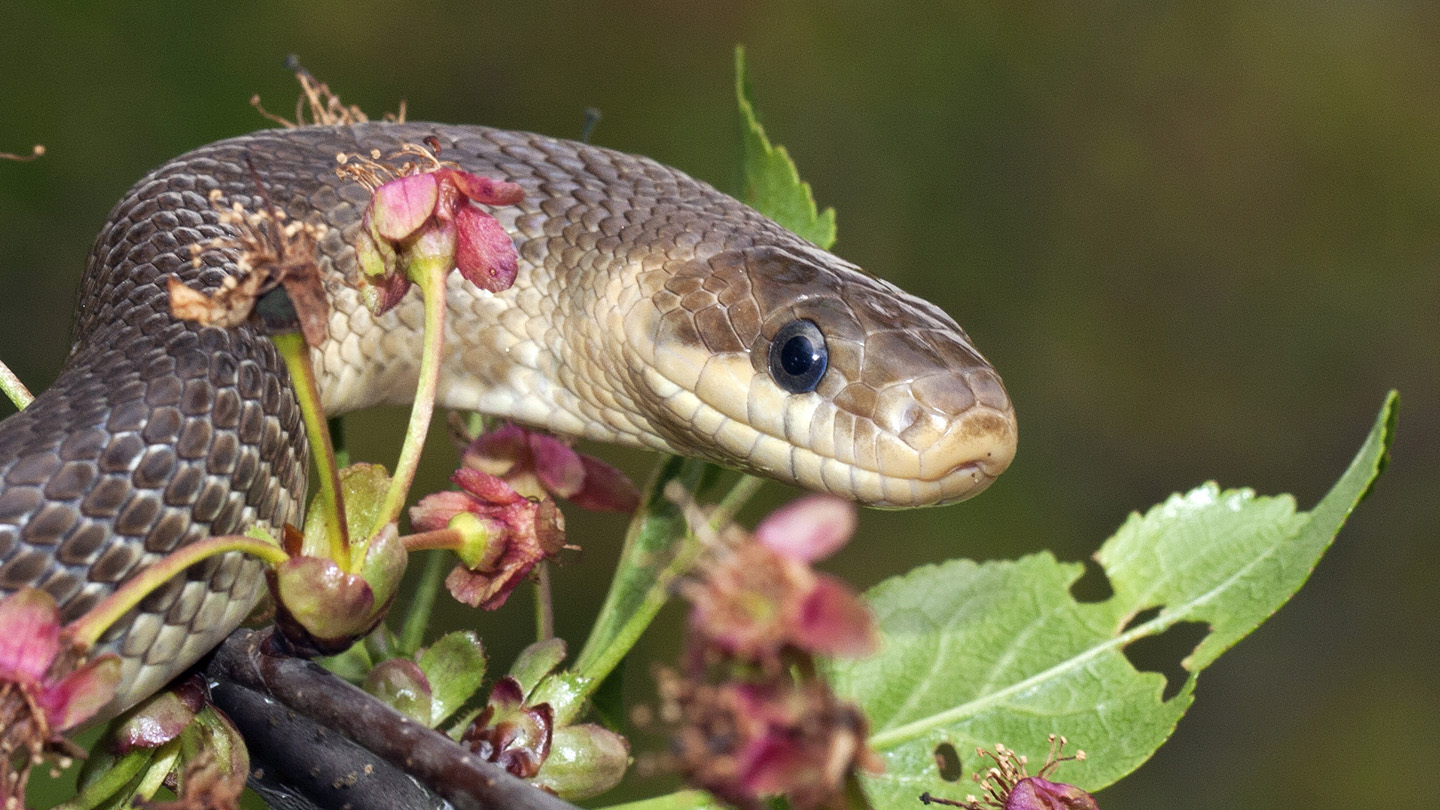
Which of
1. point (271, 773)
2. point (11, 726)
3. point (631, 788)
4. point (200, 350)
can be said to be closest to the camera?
point (11, 726)

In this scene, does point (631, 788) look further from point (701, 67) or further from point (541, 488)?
point (541, 488)

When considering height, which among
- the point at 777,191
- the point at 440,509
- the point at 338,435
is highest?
the point at 777,191

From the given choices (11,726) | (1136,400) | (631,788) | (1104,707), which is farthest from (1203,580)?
(1136,400)

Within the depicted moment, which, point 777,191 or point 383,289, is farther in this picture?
point 777,191

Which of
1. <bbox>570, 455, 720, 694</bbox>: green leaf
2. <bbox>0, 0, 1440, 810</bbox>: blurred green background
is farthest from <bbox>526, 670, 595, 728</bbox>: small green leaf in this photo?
<bbox>0, 0, 1440, 810</bbox>: blurred green background

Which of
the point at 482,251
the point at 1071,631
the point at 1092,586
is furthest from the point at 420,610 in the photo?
the point at 1092,586

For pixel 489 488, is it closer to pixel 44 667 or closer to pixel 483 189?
pixel 483 189

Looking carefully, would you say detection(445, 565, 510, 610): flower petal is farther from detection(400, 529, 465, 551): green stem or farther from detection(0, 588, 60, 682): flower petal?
detection(0, 588, 60, 682): flower petal

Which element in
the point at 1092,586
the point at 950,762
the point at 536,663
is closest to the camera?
the point at 536,663
